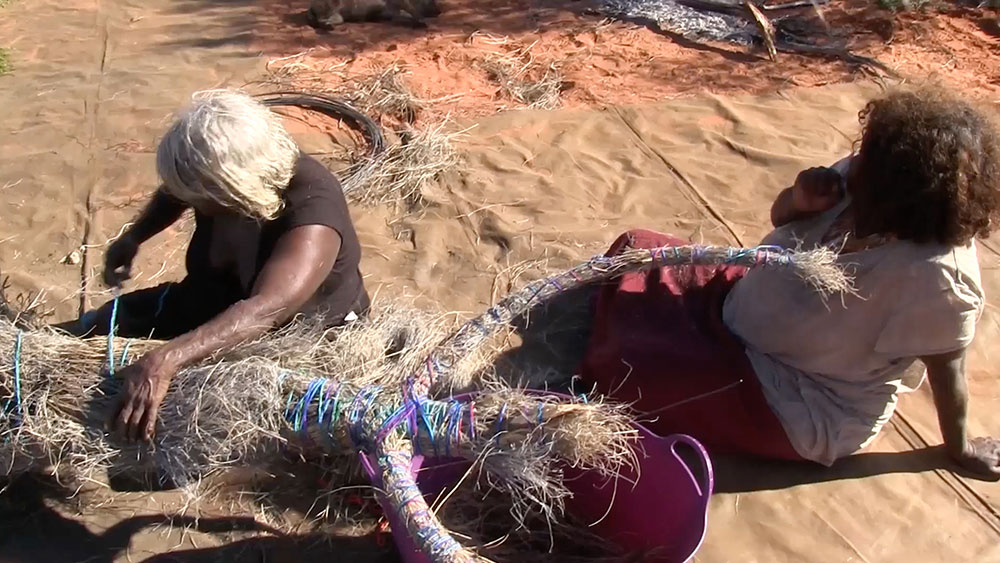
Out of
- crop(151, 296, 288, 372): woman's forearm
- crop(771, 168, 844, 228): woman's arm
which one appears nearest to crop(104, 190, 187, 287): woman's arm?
crop(151, 296, 288, 372): woman's forearm

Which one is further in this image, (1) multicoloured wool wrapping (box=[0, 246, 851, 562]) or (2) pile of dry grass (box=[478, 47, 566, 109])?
(2) pile of dry grass (box=[478, 47, 566, 109])

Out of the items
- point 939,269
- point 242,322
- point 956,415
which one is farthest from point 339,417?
point 956,415

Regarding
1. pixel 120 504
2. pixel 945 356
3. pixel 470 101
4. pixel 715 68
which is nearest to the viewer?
pixel 945 356

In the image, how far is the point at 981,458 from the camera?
2982mm

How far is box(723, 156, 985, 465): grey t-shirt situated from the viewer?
2.55 metres

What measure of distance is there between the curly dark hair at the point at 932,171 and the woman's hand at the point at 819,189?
15.5 inches

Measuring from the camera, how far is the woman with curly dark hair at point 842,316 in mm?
2475

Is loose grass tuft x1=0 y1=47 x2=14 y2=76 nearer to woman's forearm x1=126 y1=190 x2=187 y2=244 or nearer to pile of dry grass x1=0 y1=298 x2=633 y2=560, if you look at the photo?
woman's forearm x1=126 y1=190 x2=187 y2=244

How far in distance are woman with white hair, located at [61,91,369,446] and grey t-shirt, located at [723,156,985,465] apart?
1315 millimetres

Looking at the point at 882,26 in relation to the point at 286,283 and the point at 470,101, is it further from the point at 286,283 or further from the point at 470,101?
the point at 286,283

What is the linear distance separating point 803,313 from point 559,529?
3.14 feet

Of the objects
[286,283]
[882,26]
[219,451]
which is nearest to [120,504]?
[219,451]

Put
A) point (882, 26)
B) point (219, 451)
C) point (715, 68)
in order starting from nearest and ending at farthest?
point (219, 451) → point (715, 68) → point (882, 26)

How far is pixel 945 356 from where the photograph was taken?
8.77ft
